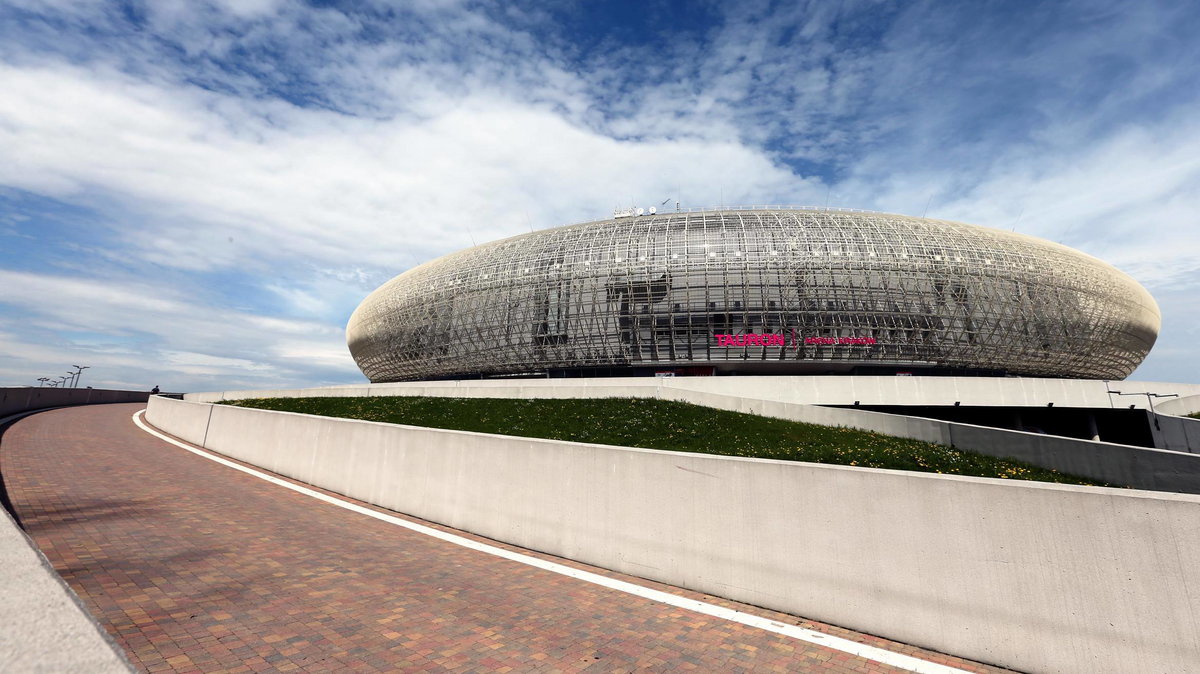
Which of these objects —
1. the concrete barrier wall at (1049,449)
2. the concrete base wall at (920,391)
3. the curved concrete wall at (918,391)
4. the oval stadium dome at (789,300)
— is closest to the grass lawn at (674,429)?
the concrete barrier wall at (1049,449)

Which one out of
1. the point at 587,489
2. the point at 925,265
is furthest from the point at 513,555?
the point at 925,265

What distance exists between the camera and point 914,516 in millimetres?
4480

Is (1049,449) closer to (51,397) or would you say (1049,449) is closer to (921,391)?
(921,391)

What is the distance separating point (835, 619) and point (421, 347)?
4924cm

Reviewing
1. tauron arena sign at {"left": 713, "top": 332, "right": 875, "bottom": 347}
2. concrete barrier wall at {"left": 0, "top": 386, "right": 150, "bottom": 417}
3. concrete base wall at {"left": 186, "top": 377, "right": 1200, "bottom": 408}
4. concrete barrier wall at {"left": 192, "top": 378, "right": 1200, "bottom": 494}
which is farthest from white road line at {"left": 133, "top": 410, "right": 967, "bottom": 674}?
tauron arena sign at {"left": 713, "top": 332, "right": 875, "bottom": 347}

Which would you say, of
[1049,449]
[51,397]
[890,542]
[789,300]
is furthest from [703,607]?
[51,397]

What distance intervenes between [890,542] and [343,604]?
Result: 5.00 meters

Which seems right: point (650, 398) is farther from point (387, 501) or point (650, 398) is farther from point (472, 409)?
point (387, 501)

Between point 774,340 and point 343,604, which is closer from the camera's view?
point 343,604

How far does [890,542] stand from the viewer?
4.56 m

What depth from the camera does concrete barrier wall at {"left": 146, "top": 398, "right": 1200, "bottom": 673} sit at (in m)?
3.65

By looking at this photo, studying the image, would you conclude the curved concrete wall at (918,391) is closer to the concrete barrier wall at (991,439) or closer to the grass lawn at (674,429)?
the grass lawn at (674,429)

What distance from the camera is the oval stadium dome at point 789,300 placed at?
3878cm

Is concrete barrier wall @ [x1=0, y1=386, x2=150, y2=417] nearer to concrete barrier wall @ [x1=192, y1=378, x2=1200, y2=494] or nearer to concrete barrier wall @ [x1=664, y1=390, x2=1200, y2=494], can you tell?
concrete barrier wall @ [x1=192, y1=378, x2=1200, y2=494]
